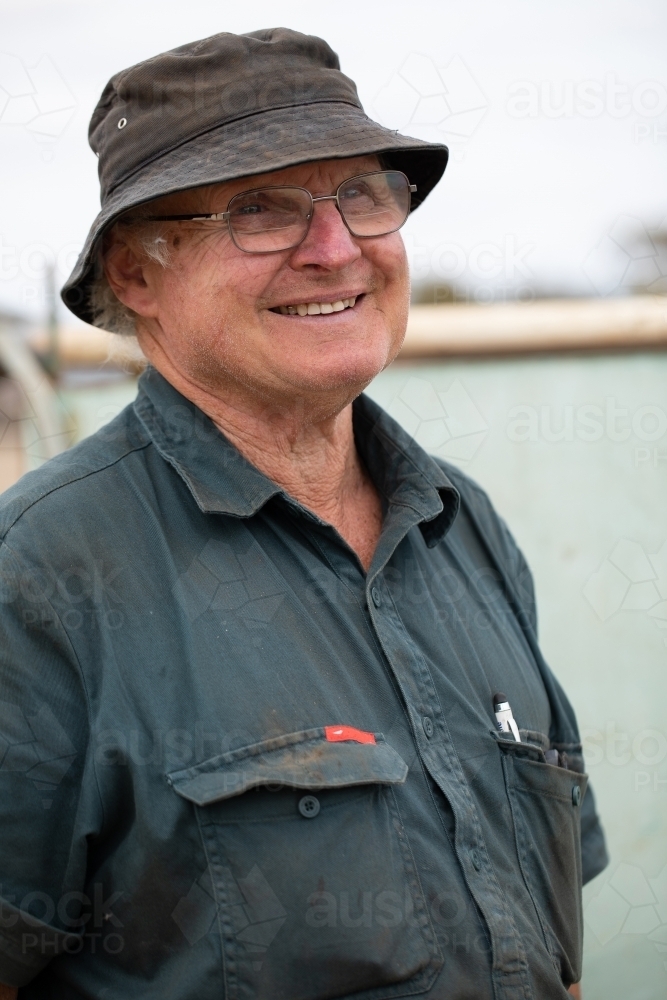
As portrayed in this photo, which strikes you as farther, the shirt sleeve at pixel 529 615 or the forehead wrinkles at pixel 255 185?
the shirt sleeve at pixel 529 615

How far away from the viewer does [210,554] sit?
61.9 inches

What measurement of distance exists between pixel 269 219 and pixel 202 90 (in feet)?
0.78

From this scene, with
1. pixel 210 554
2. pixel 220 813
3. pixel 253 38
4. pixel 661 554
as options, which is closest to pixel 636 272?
pixel 661 554

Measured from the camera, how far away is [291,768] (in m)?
1.41

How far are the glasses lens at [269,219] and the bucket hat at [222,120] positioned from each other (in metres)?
0.08

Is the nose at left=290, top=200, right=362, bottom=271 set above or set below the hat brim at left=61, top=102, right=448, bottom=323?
below

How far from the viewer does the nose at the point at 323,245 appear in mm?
1665

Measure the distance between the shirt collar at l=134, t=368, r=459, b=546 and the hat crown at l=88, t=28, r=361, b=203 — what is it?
0.41 metres

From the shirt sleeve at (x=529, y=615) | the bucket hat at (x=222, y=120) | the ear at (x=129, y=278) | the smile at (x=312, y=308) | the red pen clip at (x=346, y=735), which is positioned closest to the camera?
the red pen clip at (x=346, y=735)

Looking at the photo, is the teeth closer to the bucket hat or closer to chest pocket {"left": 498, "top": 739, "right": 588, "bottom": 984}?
the bucket hat

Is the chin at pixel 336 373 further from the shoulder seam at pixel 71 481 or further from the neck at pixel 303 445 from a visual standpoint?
the shoulder seam at pixel 71 481

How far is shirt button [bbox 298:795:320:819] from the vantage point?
141cm

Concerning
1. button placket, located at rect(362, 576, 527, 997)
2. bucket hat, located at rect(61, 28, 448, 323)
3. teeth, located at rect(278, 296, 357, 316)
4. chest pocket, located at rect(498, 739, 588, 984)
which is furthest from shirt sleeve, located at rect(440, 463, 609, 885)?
bucket hat, located at rect(61, 28, 448, 323)

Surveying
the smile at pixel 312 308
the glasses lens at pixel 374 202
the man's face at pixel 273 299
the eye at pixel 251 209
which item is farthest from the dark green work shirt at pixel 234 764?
Result: the glasses lens at pixel 374 202
